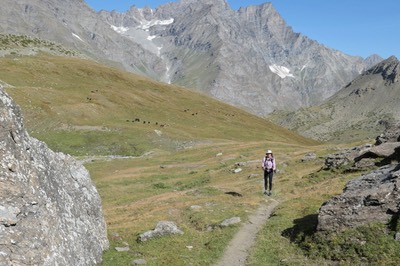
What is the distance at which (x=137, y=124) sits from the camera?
109 m

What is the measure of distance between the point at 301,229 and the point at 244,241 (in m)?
3.69

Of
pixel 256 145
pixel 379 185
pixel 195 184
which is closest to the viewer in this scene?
pixel 379 185

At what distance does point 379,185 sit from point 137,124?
297 feet

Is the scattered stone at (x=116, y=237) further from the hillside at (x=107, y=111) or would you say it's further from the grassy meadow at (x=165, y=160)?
the hillside at (x=107, y=111)

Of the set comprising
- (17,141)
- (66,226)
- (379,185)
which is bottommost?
(66,226)

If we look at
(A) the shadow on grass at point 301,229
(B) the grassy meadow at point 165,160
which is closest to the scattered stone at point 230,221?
(B) the grassy meadow at point 165,160

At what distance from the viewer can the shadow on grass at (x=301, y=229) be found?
77.0ft

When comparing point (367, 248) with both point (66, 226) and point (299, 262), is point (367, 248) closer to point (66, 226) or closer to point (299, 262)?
point (299, 262)

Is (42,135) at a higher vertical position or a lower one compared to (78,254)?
higher

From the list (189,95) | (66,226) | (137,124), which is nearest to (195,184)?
(66,226)

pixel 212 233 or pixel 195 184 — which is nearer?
pixel 212 233

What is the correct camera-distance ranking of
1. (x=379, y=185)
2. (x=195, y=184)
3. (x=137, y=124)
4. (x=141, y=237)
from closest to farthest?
(x=379, y=185) → (x=141, y=237) → (x=195, y=184) → (x=137, y=124)

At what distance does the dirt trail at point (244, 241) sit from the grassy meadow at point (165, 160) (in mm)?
600

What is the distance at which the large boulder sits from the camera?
2131 cm
